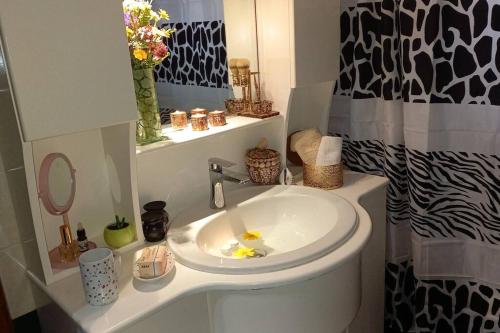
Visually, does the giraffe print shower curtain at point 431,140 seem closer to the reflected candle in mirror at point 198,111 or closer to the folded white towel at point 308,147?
the folded white towel at point 308,147

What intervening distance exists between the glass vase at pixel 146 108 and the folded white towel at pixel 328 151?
1.77ft

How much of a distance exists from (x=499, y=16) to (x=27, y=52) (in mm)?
1266

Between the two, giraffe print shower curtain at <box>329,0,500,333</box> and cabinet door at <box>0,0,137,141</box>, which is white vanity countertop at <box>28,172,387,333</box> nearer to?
cabinet door at <box>0,0,137,141</box>

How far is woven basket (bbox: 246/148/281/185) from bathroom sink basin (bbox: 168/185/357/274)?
48 millimetres

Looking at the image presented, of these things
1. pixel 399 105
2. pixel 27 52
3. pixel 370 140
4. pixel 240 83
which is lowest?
pixel 370 140

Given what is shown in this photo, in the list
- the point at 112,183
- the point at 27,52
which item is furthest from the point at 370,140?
the point at 27,52

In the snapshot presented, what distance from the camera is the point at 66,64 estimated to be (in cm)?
89

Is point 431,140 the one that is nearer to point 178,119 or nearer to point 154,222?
point 178,119

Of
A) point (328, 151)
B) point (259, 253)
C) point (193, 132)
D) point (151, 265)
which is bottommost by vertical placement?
point (259, 253)

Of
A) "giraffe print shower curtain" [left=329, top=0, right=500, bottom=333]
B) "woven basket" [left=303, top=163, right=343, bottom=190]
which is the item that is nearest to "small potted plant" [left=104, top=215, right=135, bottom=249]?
"woven basket" [left=303, top=163, right=343, bottom=190]

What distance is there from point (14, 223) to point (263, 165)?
749mm

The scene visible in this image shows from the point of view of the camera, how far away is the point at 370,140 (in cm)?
172

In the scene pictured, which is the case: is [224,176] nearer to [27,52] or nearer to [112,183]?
[112,183]

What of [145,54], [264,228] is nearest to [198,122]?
[145,54]
